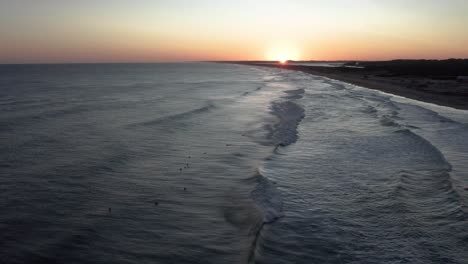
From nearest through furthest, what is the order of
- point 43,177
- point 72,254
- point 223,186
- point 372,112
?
point 72,254, point 223,186, point 43,177, point 372,112

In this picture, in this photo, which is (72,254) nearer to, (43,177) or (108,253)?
(108,253)

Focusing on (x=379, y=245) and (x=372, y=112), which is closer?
(x=379, y=245)

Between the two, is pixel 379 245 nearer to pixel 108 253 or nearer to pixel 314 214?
pixel 314 214

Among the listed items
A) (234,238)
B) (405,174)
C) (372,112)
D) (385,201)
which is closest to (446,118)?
(372,112)

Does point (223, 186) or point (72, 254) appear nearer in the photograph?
point (72, 254)

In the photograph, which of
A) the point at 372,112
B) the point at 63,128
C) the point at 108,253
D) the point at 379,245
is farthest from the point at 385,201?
the point at 372,112

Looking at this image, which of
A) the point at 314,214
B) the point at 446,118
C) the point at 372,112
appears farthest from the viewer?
the point at 372,112
